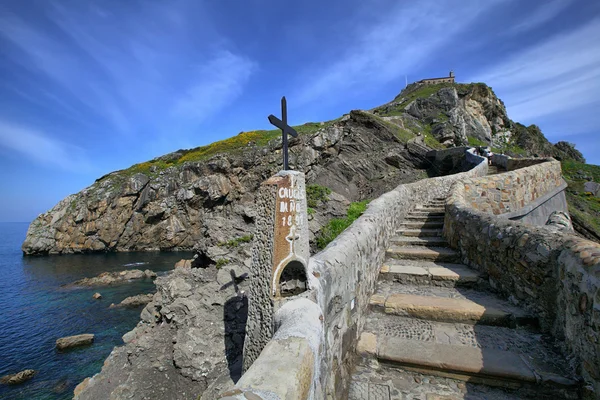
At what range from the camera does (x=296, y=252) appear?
2.42 meters

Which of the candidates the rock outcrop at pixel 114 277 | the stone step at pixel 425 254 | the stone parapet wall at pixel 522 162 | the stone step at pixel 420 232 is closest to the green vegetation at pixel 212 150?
the rock outcrop at pixel 114 277

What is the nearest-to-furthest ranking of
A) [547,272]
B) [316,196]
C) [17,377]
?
[547,272], [17,377], [316,196]

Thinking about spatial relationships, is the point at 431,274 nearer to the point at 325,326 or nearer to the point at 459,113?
the point at 325,326

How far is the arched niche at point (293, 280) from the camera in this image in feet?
7.91

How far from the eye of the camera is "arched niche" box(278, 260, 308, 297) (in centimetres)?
241

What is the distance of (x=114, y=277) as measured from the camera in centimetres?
2875

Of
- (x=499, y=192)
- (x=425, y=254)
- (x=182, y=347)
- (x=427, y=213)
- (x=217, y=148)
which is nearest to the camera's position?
(x=425, y=254)

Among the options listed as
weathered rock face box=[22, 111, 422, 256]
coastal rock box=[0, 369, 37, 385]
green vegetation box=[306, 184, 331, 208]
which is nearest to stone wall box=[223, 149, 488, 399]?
green vegetation box=[306, 184, 331, 208]

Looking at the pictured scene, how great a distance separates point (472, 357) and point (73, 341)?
19677 mm

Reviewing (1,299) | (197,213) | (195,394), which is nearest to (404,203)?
(195,394)

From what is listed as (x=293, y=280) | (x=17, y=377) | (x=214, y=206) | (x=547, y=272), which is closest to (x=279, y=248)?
(x=293, y=280)

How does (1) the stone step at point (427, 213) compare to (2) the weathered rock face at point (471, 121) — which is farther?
(2) the weathered rock face at point (471, 121)

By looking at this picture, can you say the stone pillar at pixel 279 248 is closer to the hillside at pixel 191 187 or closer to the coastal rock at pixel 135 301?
the coastal rock at pixel 135 301

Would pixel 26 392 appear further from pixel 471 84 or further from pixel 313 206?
pixel 471 84
